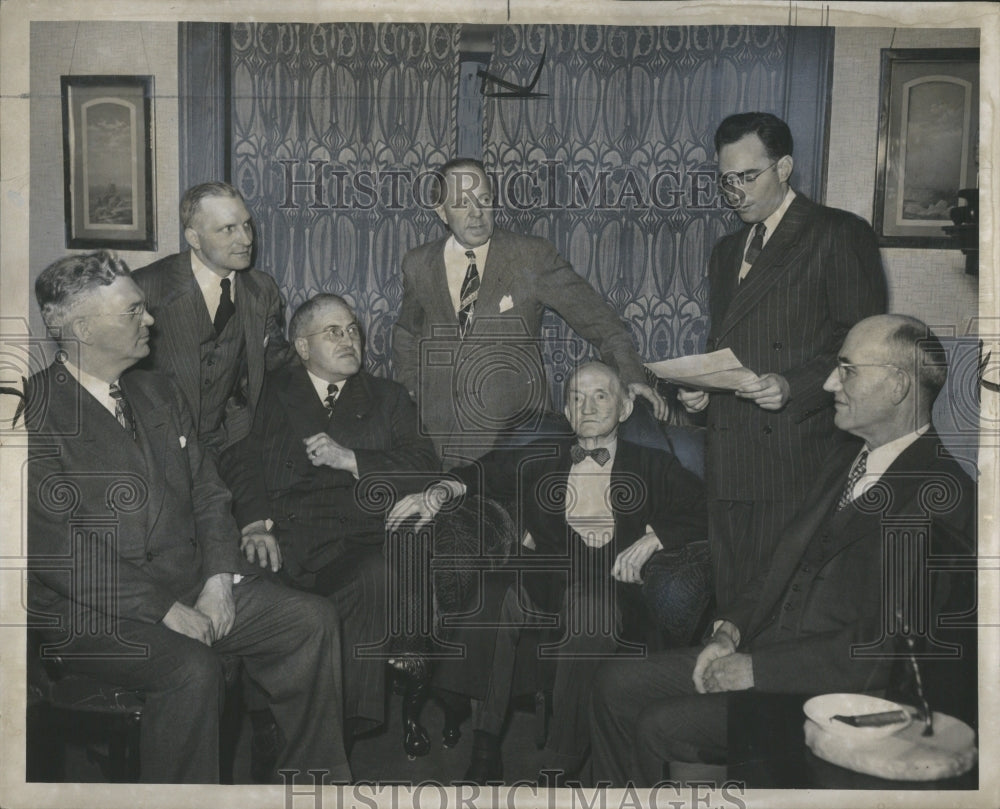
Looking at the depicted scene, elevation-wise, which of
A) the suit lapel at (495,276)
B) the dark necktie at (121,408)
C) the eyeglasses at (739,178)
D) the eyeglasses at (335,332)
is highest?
the eyeglasses at (739,178)

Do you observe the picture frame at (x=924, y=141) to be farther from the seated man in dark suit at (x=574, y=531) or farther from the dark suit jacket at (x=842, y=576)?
the seated man in dark suit at (x=574, y=531)

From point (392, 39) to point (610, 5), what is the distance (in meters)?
1.03

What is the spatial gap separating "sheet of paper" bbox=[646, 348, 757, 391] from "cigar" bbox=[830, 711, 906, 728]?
1.56 metres

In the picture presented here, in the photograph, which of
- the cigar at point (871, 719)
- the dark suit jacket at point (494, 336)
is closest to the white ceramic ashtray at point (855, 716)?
the cigar at point (871, 719)

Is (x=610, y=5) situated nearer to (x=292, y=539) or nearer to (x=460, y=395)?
(x=460, y=395)

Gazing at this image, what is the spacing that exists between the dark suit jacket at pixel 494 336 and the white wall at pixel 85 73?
1.18 metres

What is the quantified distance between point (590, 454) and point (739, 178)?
1457 millimetres

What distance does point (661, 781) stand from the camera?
6059 mm

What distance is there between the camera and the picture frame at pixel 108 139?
6.25 m

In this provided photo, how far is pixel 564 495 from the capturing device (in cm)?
618

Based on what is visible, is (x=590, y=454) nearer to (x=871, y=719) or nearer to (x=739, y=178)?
(x=739, y=178)

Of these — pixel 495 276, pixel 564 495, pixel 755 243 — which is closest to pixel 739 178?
pixel 755 243

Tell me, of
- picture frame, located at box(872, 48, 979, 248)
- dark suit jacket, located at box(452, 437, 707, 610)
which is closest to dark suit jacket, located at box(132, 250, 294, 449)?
dark suit jacket, located at box(452, 437, 707, 610)

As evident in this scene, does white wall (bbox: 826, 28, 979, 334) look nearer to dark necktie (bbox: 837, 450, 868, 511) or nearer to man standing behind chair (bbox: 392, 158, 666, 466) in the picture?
dark necktie (bbox: 837, 450, 868, 511)
